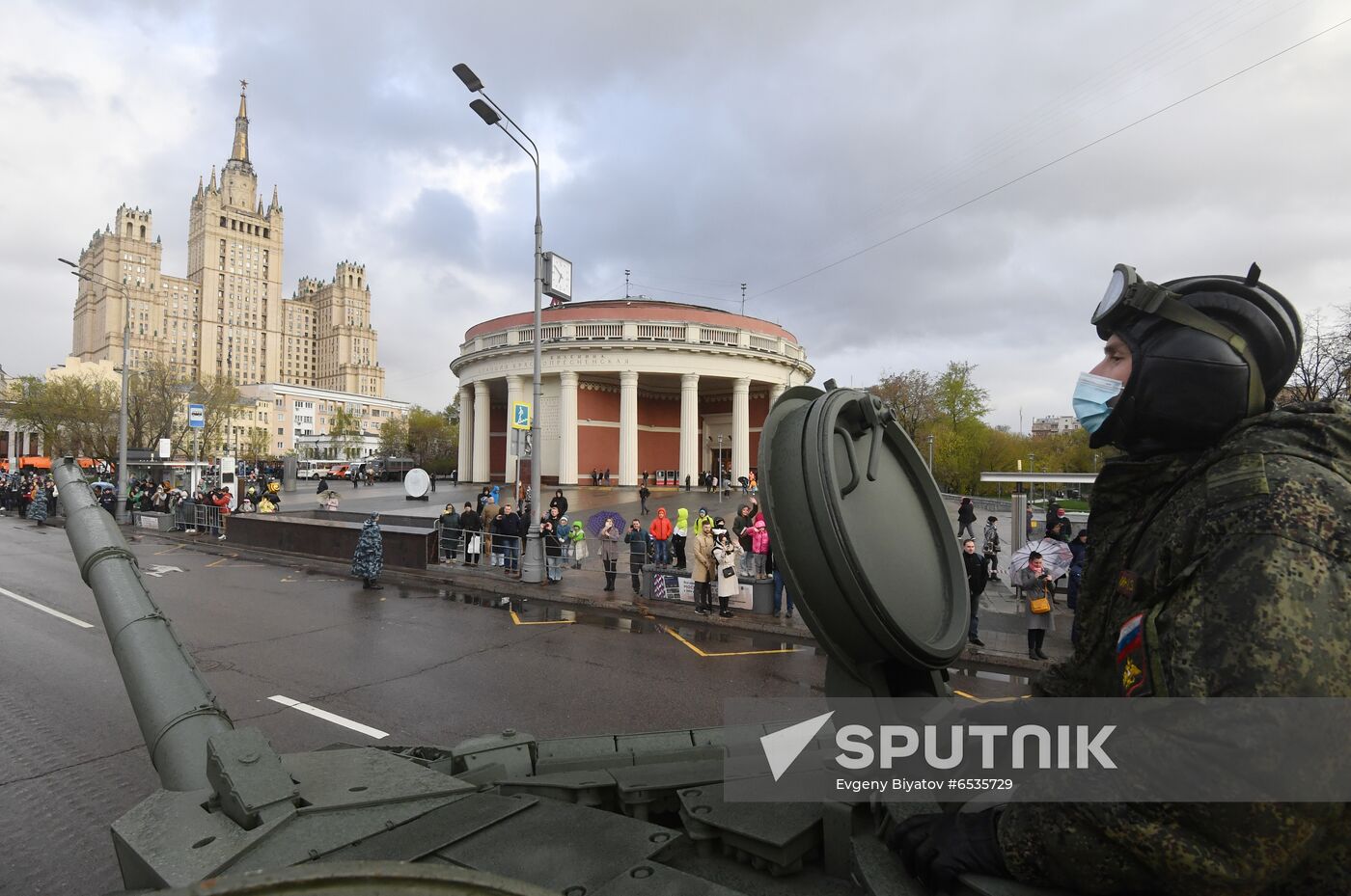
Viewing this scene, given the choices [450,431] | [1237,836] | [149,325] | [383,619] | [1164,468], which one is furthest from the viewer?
[149,325]

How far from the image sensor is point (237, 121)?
136 meters

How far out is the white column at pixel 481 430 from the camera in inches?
2080

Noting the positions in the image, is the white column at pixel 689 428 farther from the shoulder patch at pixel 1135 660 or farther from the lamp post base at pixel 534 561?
the shoulder patch at pixel 1135 660

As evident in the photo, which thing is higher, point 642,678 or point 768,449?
point 768,449

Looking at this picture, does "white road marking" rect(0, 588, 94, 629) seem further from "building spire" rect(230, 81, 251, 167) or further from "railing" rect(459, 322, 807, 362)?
"building spire" rect(230, 81, 251, 167)

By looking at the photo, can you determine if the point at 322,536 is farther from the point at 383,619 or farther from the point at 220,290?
the point at 220,290

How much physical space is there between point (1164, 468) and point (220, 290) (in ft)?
533

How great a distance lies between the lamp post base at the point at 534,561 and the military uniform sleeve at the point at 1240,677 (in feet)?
47.8

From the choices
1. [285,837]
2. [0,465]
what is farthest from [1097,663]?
[0,465]

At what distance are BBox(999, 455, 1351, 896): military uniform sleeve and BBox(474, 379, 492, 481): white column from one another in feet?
177

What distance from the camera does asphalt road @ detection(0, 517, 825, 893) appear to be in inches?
194

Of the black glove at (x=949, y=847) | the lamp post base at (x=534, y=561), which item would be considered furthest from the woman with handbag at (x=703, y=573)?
the black glove at (x=949, y=847)

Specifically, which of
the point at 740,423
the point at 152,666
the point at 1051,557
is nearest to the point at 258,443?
the point at 740,423

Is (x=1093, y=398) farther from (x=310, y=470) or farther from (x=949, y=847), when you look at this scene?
(x=310, y=470)
